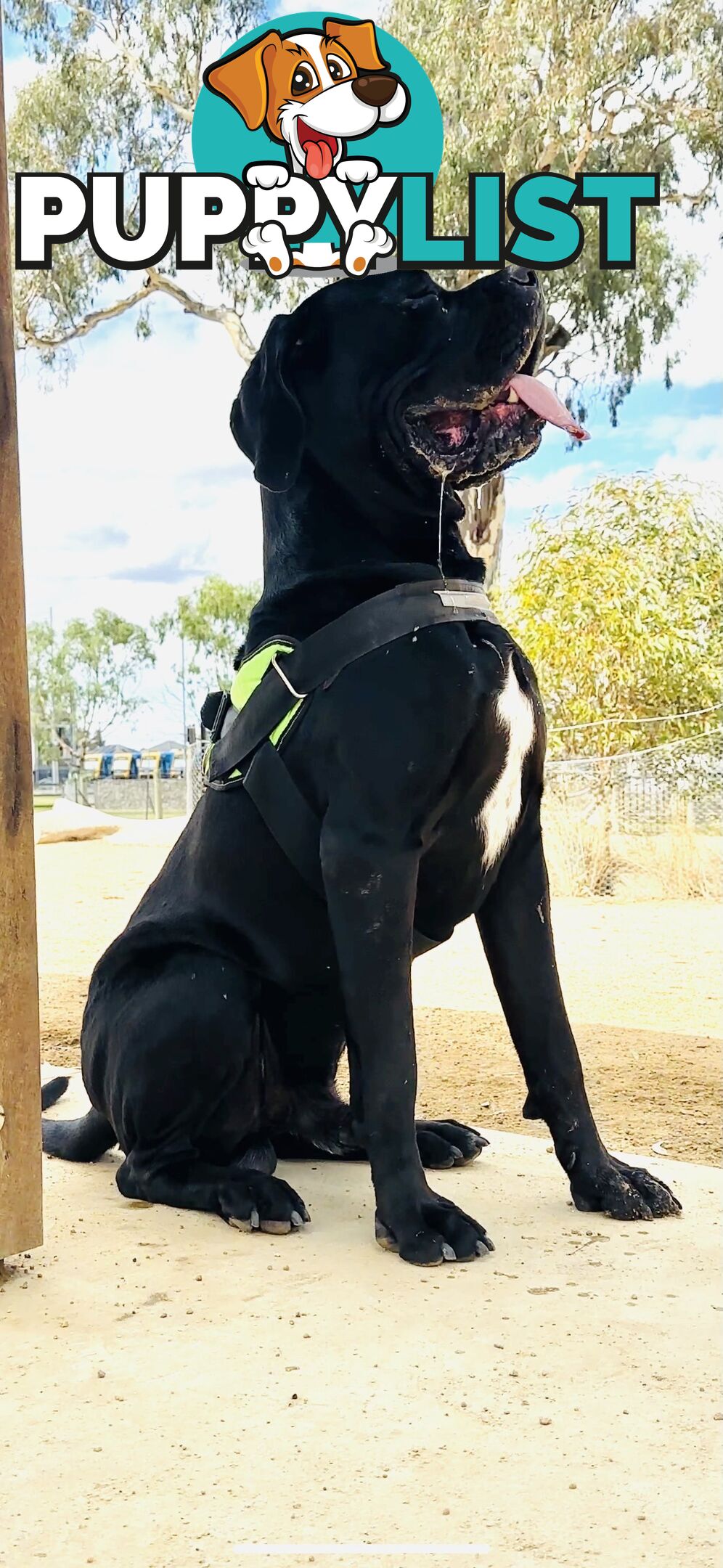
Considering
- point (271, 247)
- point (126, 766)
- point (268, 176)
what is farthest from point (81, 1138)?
point (126, 766)

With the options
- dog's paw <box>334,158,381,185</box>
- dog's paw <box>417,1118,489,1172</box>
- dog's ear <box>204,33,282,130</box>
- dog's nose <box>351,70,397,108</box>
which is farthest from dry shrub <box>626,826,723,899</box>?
dog's paw <box>417,1118,489,1172</box>

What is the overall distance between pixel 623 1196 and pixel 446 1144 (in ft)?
1.67

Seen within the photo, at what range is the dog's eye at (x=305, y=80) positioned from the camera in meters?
10.6

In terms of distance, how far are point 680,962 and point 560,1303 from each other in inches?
255

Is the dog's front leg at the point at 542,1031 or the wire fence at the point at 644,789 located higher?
the dog's front leg at the point at 542,1031

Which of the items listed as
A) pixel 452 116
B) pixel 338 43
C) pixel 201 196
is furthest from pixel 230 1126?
pixel 452 116

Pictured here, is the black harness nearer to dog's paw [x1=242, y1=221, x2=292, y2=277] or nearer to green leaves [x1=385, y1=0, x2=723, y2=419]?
dog's paw [x1=242, y1=221, x2=292, y2=277]

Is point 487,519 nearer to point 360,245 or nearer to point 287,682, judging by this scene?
point 360,245

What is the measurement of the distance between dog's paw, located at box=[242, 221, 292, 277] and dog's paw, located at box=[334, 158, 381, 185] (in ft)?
4.91

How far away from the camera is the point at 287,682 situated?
→ 109 inches

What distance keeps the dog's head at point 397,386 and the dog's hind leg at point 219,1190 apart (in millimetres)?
1397

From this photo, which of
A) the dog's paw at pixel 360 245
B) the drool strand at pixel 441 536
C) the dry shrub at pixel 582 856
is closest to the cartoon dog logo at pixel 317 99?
the dog's paw at pixel 360 245

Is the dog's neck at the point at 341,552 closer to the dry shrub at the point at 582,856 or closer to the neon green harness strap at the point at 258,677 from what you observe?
the neon green harness strap at the point at 258,677

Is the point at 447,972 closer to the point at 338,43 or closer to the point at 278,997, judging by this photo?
the point at 278,997
